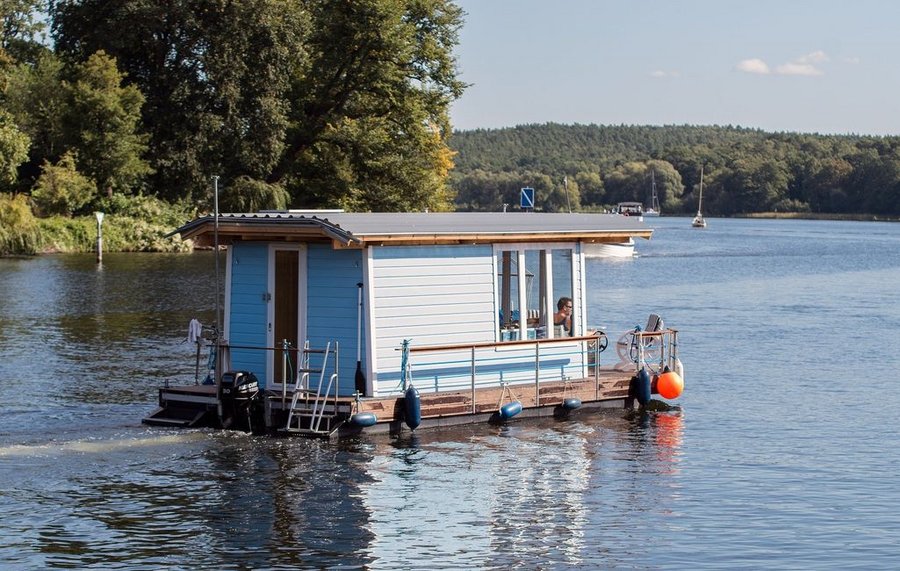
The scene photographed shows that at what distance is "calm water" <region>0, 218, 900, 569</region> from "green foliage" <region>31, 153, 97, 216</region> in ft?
116

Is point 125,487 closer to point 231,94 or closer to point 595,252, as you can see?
point 595,252

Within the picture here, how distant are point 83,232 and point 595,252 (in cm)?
4644

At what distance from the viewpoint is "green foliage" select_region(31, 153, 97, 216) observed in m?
67.1

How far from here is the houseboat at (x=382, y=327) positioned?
67.6 feet

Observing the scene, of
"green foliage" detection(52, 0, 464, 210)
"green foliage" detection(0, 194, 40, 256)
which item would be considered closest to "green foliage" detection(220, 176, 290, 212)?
"green foliage" detection(52, 0, 464, 210)

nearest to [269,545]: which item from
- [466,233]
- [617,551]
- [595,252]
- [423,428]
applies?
[617,551]

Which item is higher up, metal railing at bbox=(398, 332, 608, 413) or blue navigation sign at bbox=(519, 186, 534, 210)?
blue navigation sign at bbox=(519, 186, 534, 210)

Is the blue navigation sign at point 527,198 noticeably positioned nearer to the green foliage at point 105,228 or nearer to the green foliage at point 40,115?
the green foliage at point 105,228

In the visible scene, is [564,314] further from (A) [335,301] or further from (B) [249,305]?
(B) [249,305]

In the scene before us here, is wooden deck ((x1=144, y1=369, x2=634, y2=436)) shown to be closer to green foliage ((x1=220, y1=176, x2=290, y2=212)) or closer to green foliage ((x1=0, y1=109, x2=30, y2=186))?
green foliage ((x1=220, y1=176, x2=290, y2=212))

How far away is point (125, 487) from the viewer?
1812 cm

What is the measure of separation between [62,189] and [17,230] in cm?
652

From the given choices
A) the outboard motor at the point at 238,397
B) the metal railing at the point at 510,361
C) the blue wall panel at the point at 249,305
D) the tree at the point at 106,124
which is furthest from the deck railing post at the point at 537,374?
the tree at the point at 106,124

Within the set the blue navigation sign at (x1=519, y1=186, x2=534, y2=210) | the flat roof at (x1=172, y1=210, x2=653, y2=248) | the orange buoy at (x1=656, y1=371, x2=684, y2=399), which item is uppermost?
the blue navigation sign at (x1=519, y1=186, x2=534, y2=210)
